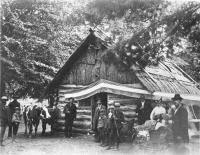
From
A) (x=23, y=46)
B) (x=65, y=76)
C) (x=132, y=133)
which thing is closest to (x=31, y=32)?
(x=23, y=46)

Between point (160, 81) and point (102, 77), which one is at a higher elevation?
point (102, 77)

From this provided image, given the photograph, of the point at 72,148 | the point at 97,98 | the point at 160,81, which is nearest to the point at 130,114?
the point at 97,98

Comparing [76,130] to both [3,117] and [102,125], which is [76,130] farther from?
[3,117]

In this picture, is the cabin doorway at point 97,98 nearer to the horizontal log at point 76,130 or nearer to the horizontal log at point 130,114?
the horizontal log at point 76,130

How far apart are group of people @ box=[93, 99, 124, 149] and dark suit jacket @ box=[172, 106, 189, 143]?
3.87 metres

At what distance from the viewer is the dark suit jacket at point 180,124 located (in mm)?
8562

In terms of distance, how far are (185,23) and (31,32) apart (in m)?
11.9

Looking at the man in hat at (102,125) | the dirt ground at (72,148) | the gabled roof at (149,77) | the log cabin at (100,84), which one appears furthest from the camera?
the gabled roof at (149,77)

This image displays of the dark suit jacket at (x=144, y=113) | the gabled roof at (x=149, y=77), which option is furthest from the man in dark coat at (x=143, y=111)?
the gabled roof at (x=149, y=77)

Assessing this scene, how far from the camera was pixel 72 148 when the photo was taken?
41.6 feet

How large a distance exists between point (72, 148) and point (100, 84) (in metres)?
3.09

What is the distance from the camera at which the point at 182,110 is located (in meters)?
8.62

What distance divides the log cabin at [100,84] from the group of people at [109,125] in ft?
4.15

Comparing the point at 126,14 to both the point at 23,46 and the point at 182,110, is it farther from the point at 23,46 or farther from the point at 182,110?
the point at 23,46
